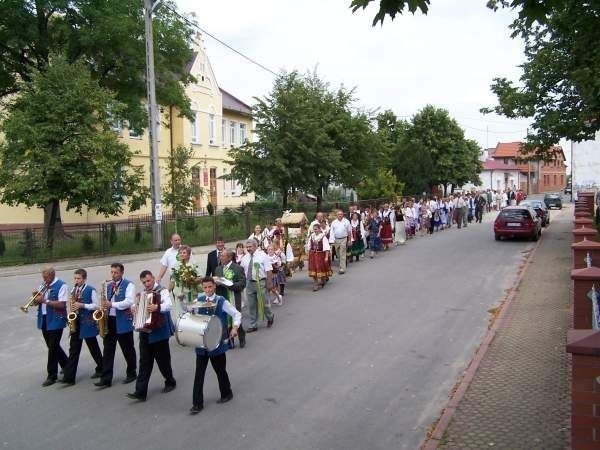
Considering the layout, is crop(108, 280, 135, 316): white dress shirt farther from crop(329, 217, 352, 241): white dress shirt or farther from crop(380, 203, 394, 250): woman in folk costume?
crop(380, 203, 394, 250): woman in folk costume

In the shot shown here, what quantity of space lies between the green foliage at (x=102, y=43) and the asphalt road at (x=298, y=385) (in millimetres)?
15760

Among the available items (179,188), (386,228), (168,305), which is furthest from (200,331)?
(179,188)

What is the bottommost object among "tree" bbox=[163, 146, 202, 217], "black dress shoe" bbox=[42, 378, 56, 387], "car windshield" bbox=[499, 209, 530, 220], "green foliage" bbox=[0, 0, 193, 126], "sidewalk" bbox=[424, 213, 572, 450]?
"black dress shoe" bbox=[42, 378, 56, 387]

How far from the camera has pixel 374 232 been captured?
22.4m

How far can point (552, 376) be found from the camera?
26.6 ft

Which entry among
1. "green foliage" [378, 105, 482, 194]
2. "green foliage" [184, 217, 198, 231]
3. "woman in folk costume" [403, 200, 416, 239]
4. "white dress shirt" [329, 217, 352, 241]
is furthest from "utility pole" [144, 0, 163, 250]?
"green foliage" [378, 105, 482, 194]

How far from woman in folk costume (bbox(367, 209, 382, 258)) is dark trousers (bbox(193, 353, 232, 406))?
14.9 metres

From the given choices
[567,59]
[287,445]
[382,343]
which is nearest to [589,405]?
[287,445]

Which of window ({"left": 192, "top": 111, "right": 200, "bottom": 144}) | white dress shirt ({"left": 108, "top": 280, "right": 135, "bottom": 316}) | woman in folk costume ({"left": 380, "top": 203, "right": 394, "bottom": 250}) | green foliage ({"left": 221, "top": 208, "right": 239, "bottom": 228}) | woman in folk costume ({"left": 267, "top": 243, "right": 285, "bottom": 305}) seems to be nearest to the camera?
white dress shirt ({"left": 108, "top": 280, "right": 135, "bottom": 316})

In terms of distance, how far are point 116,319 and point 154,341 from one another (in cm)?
79

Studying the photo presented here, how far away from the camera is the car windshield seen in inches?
1014

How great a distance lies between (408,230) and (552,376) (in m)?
20.5

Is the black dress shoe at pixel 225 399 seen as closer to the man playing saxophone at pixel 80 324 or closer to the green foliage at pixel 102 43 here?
the man playing saxophone at pixel 80 324

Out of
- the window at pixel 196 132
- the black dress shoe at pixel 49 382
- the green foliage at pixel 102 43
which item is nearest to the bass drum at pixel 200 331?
the black dress shoe at pixel 49 382
